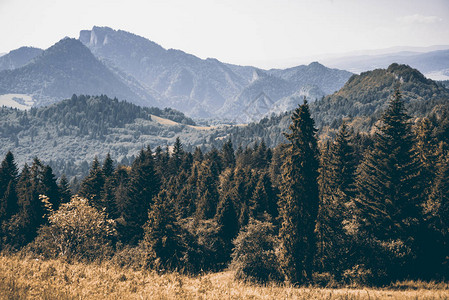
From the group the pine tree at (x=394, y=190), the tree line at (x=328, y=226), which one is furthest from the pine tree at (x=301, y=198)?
the pine tree at (x=394, y=190)

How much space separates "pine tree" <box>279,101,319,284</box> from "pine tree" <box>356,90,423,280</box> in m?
8.03

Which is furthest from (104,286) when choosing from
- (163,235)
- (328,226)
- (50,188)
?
(50,188)

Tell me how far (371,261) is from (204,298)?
1217 inches

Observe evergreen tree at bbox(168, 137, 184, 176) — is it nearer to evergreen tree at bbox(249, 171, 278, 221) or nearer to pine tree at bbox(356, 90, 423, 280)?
evergreen tree at bbox(249, 171, 278, 221)

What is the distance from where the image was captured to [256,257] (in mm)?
41562

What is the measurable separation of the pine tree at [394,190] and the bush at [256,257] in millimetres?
12255

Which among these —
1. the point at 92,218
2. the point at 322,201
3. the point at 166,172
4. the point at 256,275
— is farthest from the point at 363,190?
the point at 166,172

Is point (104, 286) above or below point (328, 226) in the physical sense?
above

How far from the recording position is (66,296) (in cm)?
871

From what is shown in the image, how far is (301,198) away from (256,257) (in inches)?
472

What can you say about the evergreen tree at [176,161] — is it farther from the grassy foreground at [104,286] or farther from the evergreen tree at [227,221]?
the grassy foreground at [104,286]

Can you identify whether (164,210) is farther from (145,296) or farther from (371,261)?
(145,296)

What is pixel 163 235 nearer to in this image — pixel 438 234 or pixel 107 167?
pixel 438 234

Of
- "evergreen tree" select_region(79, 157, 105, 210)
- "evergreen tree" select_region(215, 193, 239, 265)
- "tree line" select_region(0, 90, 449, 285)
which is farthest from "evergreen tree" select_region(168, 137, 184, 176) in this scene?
"tree line" select_region(0, 90, 449, 285)
